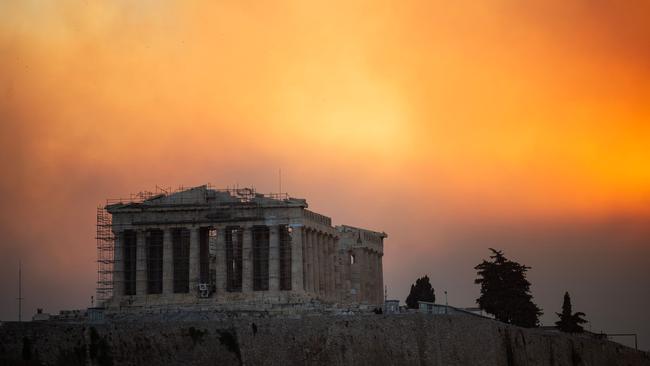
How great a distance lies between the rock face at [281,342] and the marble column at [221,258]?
48.1 feet

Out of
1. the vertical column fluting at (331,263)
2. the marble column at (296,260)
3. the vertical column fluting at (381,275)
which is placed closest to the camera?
the marble column at (296,260)

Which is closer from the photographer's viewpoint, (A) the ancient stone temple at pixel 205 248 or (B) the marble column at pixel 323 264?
(A) the ancient stone temple at pixel 205 248

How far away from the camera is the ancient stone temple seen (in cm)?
12238

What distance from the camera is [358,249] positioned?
Answer: 454ft

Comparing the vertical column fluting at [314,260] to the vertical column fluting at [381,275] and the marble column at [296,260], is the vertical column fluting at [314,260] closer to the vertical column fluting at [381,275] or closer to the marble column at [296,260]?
the marble column at [296,260]

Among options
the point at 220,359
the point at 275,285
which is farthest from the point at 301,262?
the point at 220,359

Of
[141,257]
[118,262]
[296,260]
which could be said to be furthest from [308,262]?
[118,262]

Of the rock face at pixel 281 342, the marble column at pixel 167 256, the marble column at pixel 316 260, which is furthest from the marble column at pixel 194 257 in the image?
the rock face at pixel 281 342

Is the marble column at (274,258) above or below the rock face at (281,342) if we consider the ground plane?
above

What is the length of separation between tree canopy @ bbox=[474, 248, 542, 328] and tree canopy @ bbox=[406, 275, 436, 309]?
409 inches

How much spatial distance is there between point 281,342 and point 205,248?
64.1 ft

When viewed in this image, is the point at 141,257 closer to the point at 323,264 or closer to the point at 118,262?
the point at 118,262

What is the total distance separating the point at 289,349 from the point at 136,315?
11.9m

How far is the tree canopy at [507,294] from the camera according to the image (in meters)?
132
